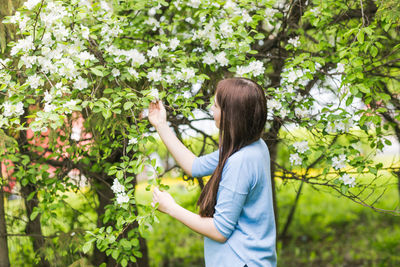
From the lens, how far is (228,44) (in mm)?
2617

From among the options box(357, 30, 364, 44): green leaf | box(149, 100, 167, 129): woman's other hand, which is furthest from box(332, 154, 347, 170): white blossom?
box(149, 100, 167, 129): woman's other hand

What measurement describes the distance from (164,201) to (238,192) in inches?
15.4

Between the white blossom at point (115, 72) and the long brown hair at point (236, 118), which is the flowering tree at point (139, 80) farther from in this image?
the long brown hair at point (236, 118)

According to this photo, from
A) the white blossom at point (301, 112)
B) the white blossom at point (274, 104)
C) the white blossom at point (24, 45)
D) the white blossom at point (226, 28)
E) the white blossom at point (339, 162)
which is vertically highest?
the white blossom at point (226, 28)

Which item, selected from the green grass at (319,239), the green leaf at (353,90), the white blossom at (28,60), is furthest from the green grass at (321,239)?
the white blossom at (28,60)

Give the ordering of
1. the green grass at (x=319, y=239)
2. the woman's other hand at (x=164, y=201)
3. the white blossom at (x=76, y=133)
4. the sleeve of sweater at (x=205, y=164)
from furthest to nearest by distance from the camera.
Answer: the green grass at (x=319, y=239) < the white blossom at (x=76, y=133) < the sleeve of sweater at (x=205, y=164) < the woman's other hand at (x=164, y=201)

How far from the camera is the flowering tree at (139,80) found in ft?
7.32

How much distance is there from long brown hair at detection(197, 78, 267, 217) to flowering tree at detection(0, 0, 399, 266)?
1.09 ft

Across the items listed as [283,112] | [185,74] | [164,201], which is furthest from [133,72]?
[283,112]

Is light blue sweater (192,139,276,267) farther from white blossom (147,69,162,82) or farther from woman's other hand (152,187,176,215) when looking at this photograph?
white blossom (147,69,162,82)

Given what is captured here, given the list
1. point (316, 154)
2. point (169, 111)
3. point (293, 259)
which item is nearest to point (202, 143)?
point (169, 111)

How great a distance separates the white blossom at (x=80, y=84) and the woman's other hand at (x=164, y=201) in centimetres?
76

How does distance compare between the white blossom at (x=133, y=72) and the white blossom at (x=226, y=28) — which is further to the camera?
the white blossom at (x=226, y=28)

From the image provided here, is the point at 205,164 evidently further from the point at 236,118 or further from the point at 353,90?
the point at 353,90
